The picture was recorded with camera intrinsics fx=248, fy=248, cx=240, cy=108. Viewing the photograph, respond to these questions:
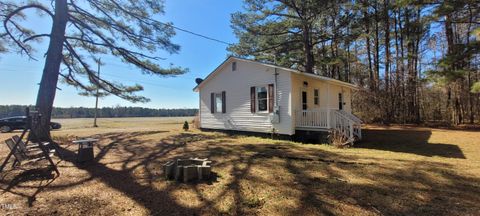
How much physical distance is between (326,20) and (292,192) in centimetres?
1791

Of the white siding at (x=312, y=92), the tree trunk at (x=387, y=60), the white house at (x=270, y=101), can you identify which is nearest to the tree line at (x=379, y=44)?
A: the tree trunk at (x=387, y=60)

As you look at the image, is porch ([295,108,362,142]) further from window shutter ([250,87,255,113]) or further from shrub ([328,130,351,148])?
window shutter ([250,87,255,113])

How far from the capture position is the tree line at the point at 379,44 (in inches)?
709

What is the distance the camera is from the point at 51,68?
9.64 m

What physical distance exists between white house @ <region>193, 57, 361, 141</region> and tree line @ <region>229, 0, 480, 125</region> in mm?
5592

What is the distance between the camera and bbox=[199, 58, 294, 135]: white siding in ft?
36.2

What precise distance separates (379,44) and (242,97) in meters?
15.3

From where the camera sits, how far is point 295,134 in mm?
11320

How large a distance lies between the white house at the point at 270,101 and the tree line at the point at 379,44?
220 inches

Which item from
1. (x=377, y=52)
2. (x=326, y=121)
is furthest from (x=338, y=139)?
(x=377, y=52)

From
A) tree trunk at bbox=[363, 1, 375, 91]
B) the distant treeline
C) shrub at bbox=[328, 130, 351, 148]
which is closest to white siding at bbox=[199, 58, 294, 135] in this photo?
shrub at bbox=[328, 130, 351, 148]

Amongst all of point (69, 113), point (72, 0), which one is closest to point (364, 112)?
point (72, 0)

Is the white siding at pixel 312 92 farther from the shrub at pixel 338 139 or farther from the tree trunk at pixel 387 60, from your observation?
the tree trunk at pixel 387 60

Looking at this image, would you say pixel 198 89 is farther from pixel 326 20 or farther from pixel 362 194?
pixel 362 194
